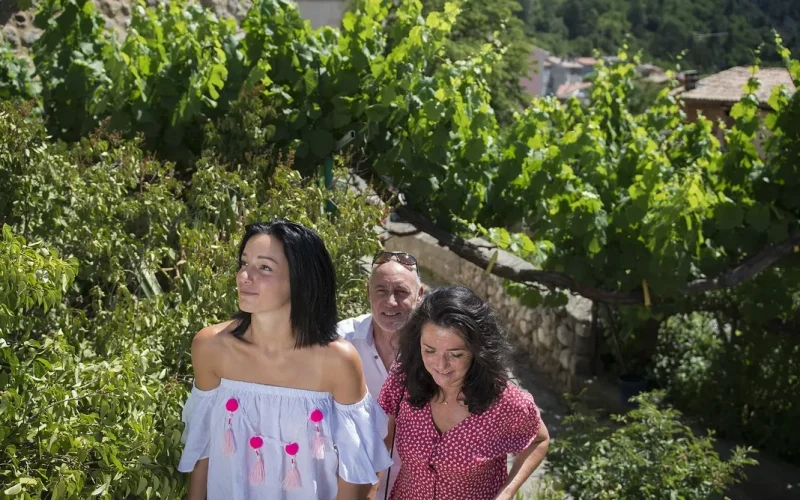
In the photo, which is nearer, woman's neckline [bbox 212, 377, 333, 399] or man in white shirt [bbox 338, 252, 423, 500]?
woman's neckline [bbox 212, 377, 333, 399]

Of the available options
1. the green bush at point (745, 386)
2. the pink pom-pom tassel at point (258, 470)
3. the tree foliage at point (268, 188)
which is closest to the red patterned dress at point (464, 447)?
the pink pom-pom tassel at point (258, 470)

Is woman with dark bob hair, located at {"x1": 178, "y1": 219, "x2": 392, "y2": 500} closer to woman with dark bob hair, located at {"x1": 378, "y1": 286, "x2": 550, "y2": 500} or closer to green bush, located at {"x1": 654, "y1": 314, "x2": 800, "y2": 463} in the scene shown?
woman with dark bob hair, located at {"x1": 378, "y1": 286, "x2": 550, "y2": 500}

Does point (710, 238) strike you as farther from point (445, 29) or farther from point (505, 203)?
point (445, 29)

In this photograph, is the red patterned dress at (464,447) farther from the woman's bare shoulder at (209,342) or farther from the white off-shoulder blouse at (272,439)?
the woman's bare shoulder at (209,342)

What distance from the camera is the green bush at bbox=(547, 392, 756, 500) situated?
15.3ft

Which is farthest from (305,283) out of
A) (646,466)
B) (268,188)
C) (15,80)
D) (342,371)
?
(15,80)

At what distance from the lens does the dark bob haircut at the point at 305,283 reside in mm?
2215

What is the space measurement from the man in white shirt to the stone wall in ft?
13.6

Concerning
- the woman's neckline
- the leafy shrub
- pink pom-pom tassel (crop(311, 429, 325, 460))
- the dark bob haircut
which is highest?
the leafy shrub

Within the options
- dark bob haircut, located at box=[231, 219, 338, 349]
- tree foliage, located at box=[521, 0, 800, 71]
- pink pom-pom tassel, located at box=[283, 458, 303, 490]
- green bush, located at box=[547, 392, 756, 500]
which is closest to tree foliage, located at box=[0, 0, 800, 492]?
pink pom-pom tassel, located at box=[283, 458, 303, 490]

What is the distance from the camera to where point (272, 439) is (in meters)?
2.24

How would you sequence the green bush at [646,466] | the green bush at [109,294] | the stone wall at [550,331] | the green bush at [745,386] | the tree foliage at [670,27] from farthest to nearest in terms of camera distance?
the tree foliage at [670,27] → the stone wall at [550,331] → the green bush at [745,386] → the green bush at [646,466] → the green bush at [109,294]

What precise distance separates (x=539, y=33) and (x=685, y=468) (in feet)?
110

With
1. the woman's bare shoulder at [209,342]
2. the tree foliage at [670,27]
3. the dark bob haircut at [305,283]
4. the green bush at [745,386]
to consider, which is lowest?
the green bush at [745,386]
